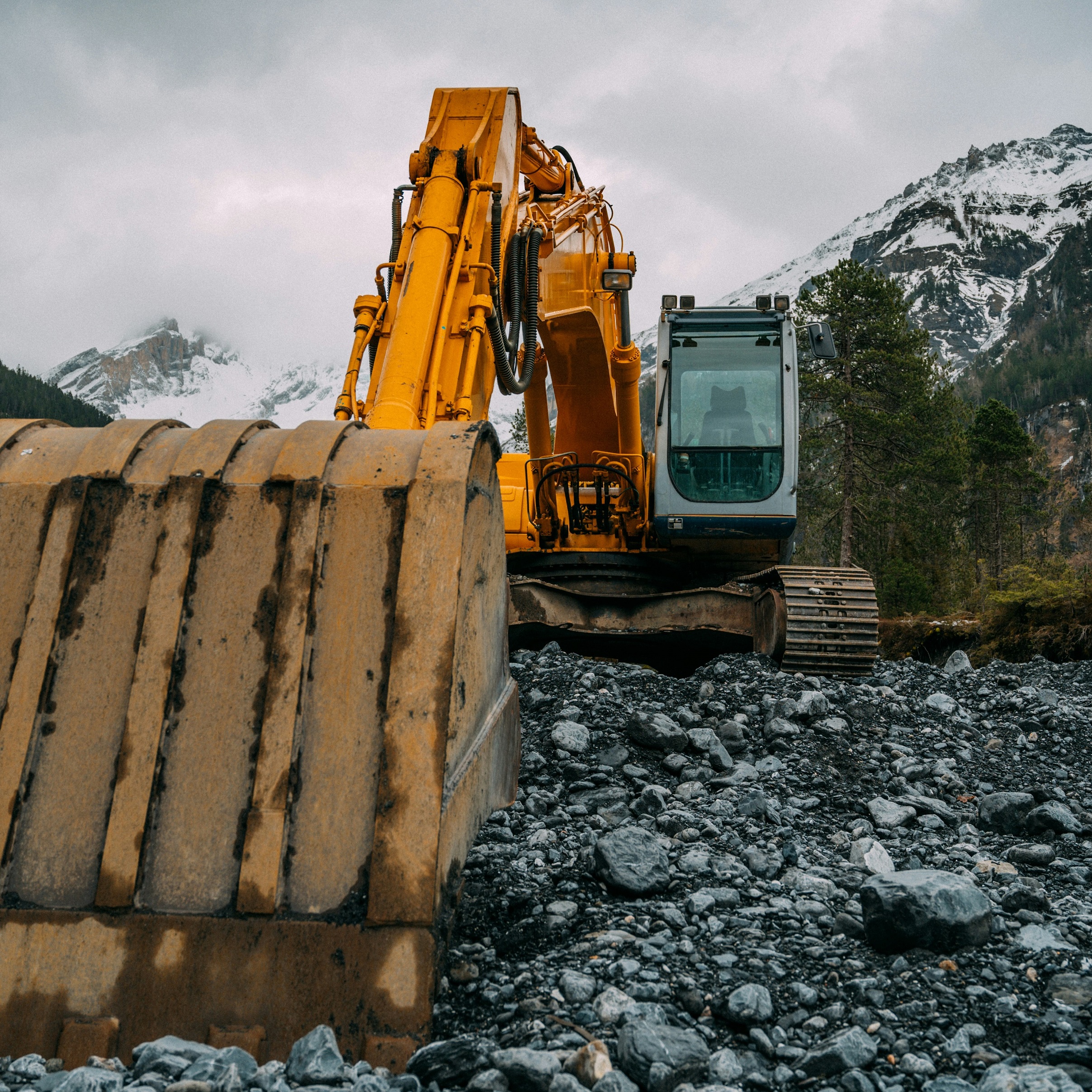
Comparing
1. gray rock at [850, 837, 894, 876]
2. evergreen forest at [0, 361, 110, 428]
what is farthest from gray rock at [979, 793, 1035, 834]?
evergreen forest at [0, 361, 110, 428]

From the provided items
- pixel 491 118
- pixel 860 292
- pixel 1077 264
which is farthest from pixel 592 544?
pixel 1077 264

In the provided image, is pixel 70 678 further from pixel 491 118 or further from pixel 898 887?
pixel 491 118

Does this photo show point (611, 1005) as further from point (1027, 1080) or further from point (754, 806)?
point (754, 806)

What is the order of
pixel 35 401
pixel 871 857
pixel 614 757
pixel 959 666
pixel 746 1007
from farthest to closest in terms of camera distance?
pixel 35 401
pixel 959 666
pixel 614 757
pixel 871 857
pixel 746 1007

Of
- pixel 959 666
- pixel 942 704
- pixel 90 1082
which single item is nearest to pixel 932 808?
pixel 942 704

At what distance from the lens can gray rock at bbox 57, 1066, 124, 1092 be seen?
1.50 m

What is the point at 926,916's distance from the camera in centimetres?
197

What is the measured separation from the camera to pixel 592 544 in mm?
7809

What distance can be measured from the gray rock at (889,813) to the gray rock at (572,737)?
106cm

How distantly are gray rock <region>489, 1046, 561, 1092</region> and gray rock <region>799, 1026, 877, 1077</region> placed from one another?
447 mm

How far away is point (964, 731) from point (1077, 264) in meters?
122

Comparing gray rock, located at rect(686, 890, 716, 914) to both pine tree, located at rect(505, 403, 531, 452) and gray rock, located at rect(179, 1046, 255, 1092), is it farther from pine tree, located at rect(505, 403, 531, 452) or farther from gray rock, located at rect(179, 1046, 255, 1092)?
pine tree, located at rect(505, 403, 531, 452)

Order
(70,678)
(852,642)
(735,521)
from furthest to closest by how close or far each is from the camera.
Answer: (735,521) → (852,642) → (70,678)

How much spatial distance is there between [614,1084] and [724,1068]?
21cm
